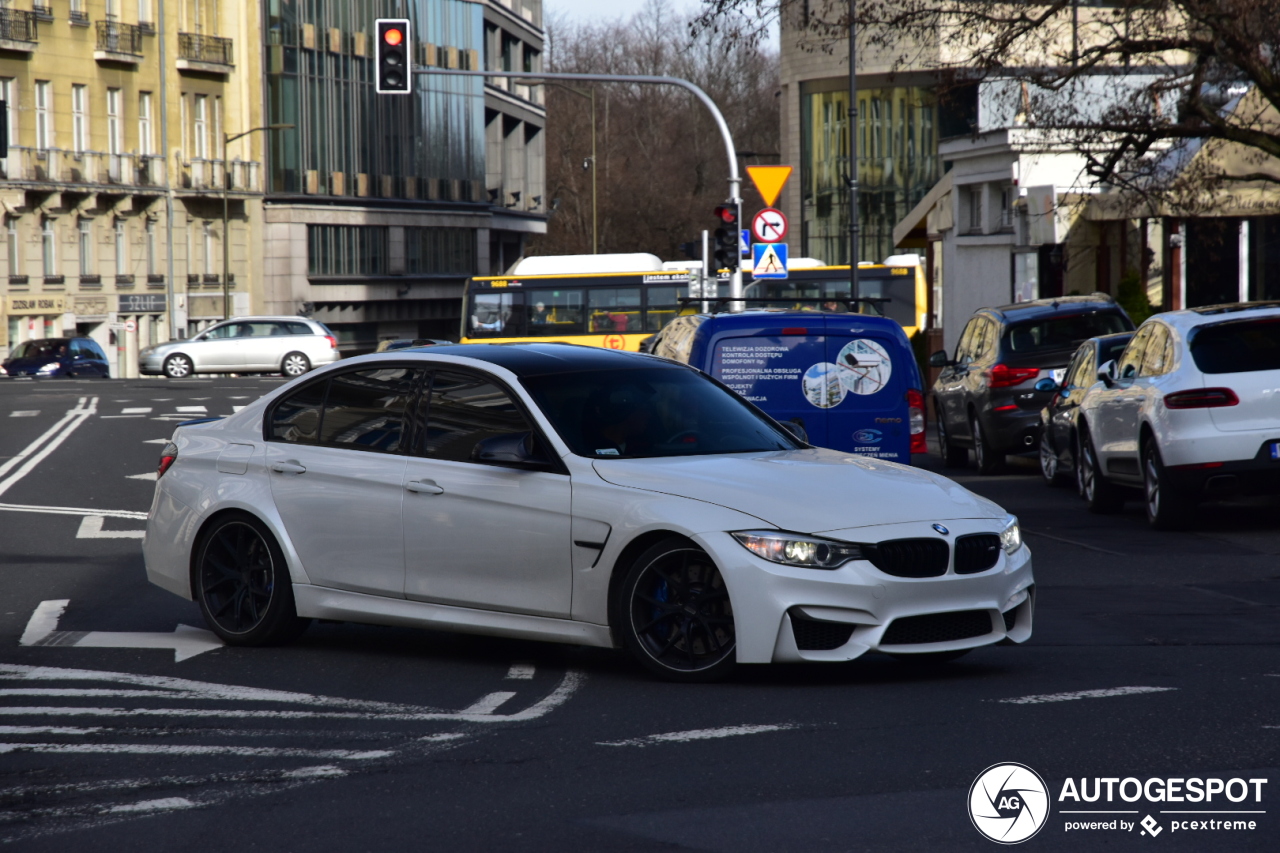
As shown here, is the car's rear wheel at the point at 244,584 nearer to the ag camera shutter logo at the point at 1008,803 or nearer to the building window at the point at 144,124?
the ag camera shutter logo at the point at 1008,803

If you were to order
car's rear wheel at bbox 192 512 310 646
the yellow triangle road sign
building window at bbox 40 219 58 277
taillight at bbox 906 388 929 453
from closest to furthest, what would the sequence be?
1. car's rear wheel at bbox 192 512 310 646
2. taillight at bbox 906 388 929 453
3. the yellow triangle road sign
4. building window at bbox 40 219 58 277

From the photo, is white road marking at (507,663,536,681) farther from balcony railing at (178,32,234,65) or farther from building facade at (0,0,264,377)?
balcony railing at (178,32,234,65)

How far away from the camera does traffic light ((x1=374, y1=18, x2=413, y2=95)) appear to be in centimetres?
2775

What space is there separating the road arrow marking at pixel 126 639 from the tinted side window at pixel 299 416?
3.41 feet

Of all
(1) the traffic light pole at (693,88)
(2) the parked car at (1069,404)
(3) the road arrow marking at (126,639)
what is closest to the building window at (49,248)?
(1) the traffic light pole at (693,88)

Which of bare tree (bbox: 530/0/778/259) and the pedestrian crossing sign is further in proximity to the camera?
bare tree (bbox: 530/0/778/259)

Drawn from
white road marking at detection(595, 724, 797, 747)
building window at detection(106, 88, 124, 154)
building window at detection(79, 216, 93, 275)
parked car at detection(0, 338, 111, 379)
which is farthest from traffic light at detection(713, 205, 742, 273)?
building window at detection(106, 88, 124, 154)

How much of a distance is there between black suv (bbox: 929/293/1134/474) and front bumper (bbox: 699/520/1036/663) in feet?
40.8

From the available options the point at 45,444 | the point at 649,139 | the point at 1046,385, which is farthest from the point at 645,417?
the point at 649,139

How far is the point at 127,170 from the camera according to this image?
219 feet

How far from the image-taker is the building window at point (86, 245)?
214 feet

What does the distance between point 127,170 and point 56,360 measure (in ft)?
44.2

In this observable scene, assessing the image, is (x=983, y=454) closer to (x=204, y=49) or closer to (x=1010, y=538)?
(x=1010, y=538)

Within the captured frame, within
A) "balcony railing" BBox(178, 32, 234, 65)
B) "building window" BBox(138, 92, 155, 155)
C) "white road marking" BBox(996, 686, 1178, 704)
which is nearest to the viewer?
"white road marking" BBox(996, 686, 1178, 704)
